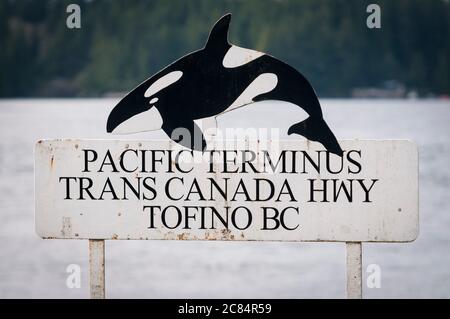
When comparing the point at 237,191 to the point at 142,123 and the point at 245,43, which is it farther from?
the point at 245,43

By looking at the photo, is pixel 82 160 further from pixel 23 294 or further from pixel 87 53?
pixel 87 53

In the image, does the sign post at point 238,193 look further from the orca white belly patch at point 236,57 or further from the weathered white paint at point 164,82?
the orca white belly patch at point 236,57

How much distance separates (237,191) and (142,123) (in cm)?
72

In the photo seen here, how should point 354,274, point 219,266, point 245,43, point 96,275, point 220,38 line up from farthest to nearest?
point 245,43
point 219,266
point 220,38
point 96,275
point 354,274

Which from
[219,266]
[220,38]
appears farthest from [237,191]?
[219,266]

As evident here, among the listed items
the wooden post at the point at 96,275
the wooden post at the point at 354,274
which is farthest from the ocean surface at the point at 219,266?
the wooden post at the point at 354,274

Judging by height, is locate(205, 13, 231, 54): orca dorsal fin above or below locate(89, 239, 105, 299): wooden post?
above

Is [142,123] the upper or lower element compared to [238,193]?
upper

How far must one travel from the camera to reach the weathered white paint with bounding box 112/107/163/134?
20.3ft

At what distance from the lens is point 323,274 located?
19.9 metres

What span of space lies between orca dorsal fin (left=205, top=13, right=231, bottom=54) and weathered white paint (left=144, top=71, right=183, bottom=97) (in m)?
0.25

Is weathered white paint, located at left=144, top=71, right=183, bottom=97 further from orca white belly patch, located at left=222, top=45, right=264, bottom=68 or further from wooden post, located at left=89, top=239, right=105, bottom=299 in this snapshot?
wooden post, located at left=89, top=239, right=105, bottom=299

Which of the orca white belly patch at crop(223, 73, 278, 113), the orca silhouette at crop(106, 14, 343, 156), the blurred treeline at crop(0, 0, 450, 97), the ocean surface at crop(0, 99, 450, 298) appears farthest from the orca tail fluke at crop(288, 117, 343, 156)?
the blurred treeline at crop(0, 0, 450, 97)

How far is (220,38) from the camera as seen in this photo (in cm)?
626
